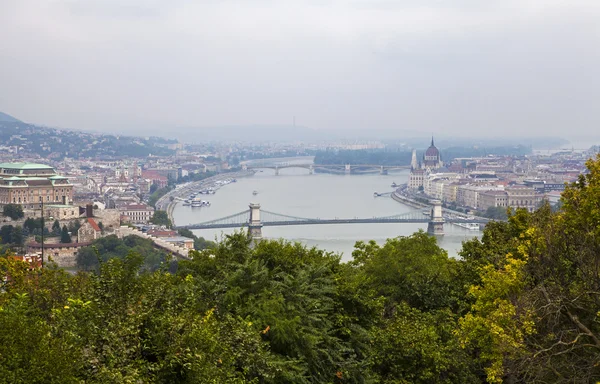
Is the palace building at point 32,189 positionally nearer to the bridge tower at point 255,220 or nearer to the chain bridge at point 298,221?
the chain bridge at point 298,221

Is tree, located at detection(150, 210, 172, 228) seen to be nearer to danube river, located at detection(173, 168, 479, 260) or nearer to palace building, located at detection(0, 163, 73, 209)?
danube river, located at detection(173, 168, 479, 260)

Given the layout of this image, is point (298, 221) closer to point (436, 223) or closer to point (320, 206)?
point (436, 223)

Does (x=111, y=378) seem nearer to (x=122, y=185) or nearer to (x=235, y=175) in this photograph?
(x=122, y=185)

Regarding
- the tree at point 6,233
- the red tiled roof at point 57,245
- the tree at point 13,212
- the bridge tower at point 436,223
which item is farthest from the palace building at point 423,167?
the red tiled roof at point 57,245

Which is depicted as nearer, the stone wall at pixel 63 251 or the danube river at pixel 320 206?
the stone wall at pixel 63 251

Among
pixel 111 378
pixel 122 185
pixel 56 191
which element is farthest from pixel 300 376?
pixel 122 185

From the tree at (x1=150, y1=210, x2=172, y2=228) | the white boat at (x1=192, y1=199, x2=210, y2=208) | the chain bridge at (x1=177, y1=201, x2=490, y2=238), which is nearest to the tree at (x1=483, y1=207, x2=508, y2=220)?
the chain bridge at (x1=177, y1=201, x2=490, y2=238)

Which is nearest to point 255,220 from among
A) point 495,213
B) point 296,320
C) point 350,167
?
point 495,213
